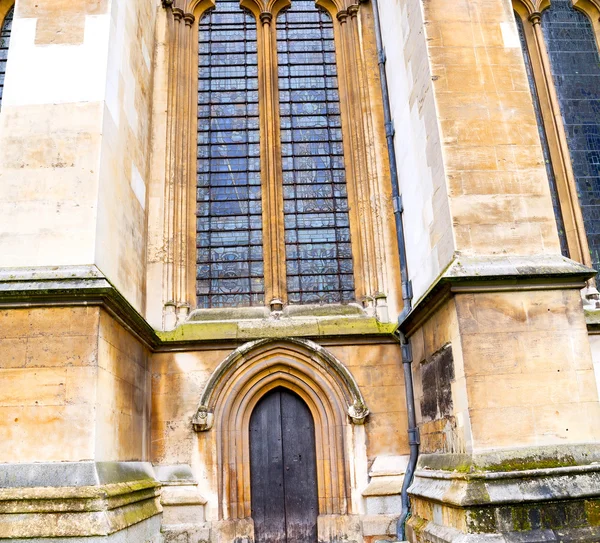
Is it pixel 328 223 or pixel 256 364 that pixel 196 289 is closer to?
pixel 256 364

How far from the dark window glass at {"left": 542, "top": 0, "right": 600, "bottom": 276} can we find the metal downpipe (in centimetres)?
266

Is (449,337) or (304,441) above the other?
(449,337)

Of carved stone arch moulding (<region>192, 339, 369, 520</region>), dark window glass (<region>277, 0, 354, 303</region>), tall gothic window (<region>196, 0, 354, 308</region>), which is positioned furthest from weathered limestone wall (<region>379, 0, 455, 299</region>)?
carved stone arch moulding (<region>192, 339, 369, 520</region>)

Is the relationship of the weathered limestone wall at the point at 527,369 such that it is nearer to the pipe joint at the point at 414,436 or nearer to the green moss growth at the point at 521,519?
the green moss growth at the point at 521,519

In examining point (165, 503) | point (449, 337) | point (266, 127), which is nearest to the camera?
point (449, 337)

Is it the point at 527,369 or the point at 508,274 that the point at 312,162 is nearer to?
the point at 508,274

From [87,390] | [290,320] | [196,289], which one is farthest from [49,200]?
[290,320]

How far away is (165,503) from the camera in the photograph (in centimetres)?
707

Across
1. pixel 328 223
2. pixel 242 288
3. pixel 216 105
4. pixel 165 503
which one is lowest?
pixel 165 503

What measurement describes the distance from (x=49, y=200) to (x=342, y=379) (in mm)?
3869

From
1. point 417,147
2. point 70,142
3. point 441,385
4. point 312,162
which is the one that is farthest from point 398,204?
point 70,142

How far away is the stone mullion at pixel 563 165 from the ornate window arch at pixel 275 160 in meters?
2.43

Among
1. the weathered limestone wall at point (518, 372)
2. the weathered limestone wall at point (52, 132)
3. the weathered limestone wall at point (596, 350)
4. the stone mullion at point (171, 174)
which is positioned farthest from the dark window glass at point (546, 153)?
the weathered limestone wall at point (52, 132)

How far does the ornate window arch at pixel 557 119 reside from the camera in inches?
333
